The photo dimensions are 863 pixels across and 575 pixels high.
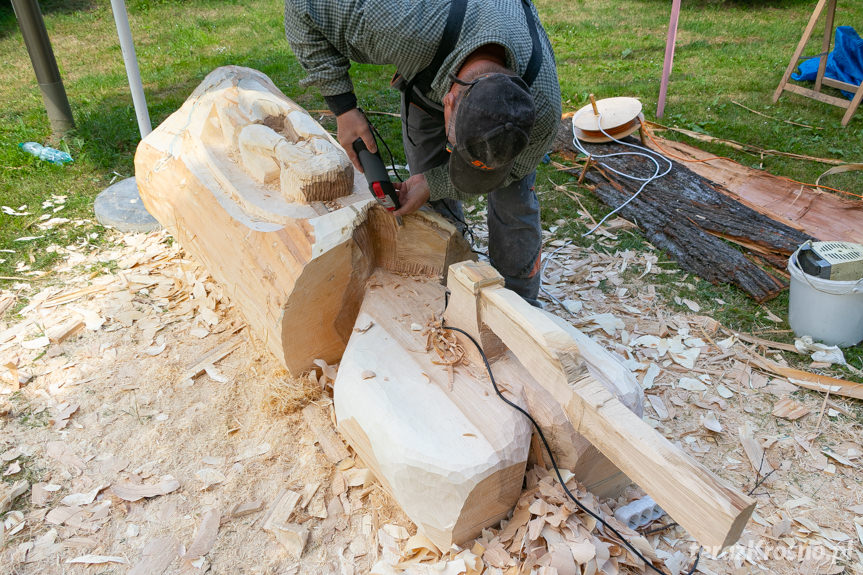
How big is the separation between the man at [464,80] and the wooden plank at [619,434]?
469 millimetres

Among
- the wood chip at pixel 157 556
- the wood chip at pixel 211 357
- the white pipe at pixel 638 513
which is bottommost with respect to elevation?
the wood chip at pixel 211 357

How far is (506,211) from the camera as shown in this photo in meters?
2.54

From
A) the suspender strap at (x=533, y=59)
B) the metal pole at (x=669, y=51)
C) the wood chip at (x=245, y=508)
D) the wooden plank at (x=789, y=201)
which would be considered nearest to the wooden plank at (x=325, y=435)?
the wood chip at (x=245, y=508)

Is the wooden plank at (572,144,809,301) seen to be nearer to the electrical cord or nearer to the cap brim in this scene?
the electrical cord

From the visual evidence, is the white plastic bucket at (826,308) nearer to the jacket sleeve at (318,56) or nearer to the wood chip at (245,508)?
the jacket sleeve at (318,56)

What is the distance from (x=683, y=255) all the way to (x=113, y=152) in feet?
13.6

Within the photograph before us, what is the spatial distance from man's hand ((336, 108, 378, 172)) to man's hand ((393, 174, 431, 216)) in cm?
20

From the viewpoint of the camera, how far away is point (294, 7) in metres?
2.12

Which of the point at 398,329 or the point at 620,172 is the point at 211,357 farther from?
the point at 620,172

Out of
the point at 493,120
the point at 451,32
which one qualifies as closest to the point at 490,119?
the point at 493,120

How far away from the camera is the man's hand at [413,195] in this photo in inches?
88.7

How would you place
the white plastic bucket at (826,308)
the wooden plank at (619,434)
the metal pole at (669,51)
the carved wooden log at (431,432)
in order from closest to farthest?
the wooden plank at (619,434), the carved wooden log at (431,432), the white plastic bucket at (826,308), the metal pole at (669,51)

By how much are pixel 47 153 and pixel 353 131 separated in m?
3.26

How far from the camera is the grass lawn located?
Result: 400cm
